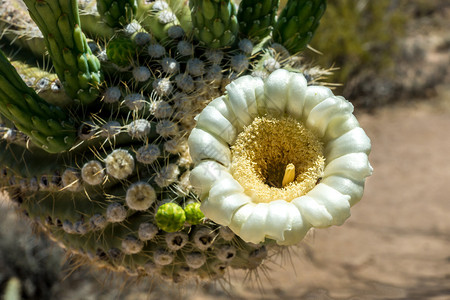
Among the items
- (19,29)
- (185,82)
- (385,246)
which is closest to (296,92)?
(185,82)

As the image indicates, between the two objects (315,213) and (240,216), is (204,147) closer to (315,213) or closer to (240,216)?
(240,216)

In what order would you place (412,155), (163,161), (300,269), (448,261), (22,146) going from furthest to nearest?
(412,155)
(300,269)
(448,261)
(22,146)
(163,161)

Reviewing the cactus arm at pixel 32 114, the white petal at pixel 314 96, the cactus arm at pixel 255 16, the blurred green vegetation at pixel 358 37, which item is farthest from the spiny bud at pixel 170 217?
the blurred green vegetation at pixel 358 37

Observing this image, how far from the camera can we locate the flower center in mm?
1180

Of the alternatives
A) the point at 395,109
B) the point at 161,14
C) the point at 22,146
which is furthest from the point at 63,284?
the point at 395,109

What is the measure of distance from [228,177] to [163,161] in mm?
389

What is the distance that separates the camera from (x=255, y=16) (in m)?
1.62

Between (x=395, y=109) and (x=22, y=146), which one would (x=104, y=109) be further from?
(x=395, y=109)

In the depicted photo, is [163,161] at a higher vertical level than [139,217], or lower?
higher

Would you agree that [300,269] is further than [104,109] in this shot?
Yes

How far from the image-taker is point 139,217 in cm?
151

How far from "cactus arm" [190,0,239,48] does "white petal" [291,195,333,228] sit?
0.65m

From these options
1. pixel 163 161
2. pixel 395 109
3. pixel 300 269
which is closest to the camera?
pixel 163 161

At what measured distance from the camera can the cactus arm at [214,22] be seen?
144cm
